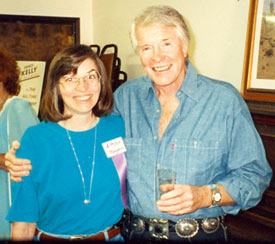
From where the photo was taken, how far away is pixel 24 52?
4508mm

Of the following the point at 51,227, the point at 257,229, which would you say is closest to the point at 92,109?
the point at 51,227

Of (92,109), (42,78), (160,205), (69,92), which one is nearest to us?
(160,205)

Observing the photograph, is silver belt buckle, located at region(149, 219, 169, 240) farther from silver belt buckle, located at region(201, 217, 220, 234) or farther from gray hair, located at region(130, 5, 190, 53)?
gray hair, located at region(130, 5, 190, 53)

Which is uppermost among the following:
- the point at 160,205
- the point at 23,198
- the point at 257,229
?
the point at 160,205

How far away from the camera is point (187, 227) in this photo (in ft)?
4.89

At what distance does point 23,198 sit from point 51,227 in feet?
0.62

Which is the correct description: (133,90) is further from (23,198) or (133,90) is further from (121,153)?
(23,198)

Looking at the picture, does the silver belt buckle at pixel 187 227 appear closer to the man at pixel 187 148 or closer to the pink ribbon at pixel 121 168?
the man at pixel 187 148

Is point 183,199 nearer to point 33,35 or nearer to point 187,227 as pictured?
point 187,227

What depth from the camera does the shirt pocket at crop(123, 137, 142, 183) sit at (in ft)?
5.22

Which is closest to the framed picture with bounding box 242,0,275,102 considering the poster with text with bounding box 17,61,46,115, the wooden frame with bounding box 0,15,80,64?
the poster with text with bounding box 17,61,46,115

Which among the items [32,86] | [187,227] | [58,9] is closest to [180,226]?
[187,227]

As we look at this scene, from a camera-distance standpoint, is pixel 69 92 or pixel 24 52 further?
pixel 24 52

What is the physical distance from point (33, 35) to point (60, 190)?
3.49 meters
